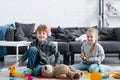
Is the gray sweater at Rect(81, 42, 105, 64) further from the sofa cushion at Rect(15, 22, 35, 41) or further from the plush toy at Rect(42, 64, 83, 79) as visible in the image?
the sofa cushion at Rect(15, 22, 35, 41)

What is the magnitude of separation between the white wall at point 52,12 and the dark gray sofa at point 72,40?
523 mm

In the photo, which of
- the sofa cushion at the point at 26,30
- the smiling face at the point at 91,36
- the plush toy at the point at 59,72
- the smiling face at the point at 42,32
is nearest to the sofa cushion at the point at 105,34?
the sofa cushion at the point at 26,30

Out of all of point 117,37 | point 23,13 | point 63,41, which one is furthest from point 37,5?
point 117,37

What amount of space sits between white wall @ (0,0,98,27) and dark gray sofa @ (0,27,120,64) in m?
0.52

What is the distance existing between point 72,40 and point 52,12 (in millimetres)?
1124

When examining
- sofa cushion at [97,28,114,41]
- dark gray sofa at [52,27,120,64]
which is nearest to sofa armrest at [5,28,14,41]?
dark gray sofa at [52,27,120,64]

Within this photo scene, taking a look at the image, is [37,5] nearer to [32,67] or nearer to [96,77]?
[32,67]

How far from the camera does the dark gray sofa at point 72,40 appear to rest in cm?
420

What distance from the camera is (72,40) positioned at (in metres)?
4.54

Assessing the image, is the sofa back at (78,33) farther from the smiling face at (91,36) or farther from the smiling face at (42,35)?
the smiling face at (42,35)

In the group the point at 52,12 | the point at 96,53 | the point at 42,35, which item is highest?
the point at 52,12

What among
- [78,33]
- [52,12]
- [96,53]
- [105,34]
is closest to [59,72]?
[96,53]

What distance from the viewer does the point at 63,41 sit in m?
4.50

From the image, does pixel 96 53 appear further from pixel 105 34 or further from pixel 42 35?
pixel 105 34
